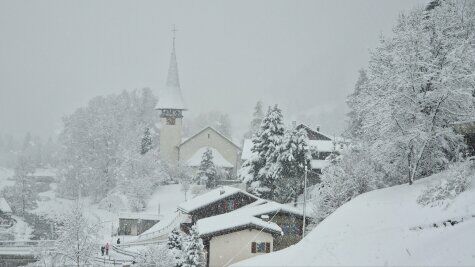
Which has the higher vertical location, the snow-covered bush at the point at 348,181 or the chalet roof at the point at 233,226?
the snow-covered bush at the point at 348,181

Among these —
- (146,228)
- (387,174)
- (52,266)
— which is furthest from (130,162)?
(387,174)

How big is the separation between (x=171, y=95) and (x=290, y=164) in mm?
39632

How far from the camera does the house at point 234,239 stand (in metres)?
33.4

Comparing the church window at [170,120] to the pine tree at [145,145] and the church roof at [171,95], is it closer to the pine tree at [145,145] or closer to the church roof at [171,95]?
the church roof at [171,95]

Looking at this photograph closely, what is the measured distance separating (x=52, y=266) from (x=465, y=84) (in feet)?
106

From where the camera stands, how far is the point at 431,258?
1451 cm

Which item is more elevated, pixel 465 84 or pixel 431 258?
pixel 465 84

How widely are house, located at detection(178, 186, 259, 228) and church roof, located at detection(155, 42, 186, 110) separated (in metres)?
38.1

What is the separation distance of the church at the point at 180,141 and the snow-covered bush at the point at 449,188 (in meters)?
60.5

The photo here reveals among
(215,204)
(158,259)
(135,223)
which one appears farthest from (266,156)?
(158,259)

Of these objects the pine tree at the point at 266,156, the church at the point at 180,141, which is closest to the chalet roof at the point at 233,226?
the pine tree at the point at 266,156

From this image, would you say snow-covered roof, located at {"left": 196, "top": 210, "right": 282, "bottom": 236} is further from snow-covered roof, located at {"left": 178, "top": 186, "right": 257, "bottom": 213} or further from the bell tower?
the bell tower

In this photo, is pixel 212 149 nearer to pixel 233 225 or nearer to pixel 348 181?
pixel 233 225

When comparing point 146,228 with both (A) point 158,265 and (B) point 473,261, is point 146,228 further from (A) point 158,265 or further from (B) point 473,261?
(B) point 473,261
